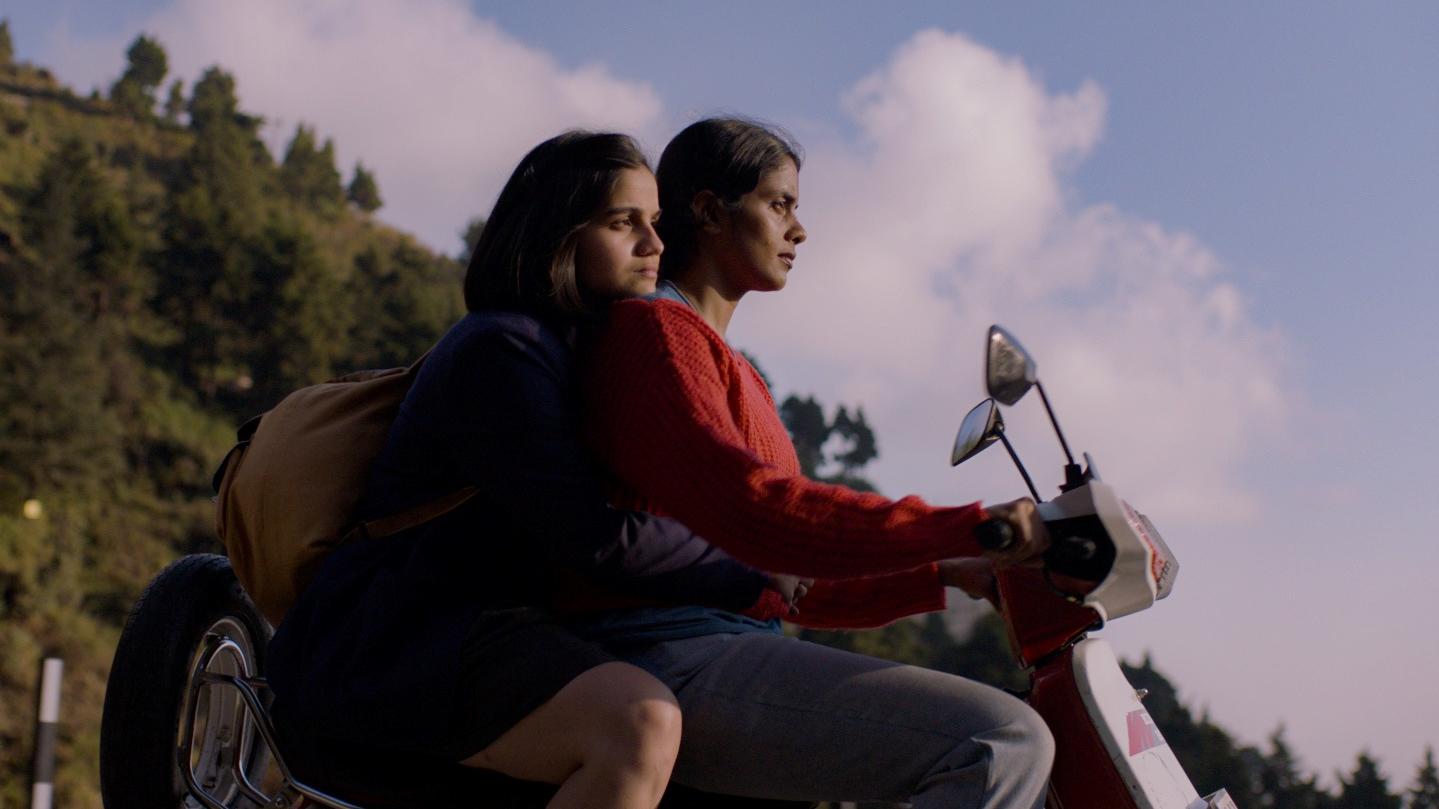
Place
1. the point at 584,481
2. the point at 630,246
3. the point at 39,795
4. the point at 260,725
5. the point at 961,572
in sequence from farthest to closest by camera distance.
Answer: the point at 39,795 < the point at 961,572 < the point at 630,246 < the point at 260,725 < the point at 584,481

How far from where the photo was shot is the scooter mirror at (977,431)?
8.35 ft

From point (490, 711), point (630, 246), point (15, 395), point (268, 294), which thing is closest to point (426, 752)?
point (490, 711)

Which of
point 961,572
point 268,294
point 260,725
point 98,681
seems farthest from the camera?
point 268,294

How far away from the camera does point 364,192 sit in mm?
134125

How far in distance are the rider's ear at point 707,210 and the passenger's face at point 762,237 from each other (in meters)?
0.01

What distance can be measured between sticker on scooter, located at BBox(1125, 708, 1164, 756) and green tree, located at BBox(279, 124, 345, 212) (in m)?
123

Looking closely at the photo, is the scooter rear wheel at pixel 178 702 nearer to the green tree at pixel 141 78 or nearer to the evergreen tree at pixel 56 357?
the evergreen tree at pixel 56 357

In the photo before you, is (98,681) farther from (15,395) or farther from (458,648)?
(458,648)

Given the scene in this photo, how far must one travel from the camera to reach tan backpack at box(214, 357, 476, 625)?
92.6 inches

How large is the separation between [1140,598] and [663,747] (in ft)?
2.25

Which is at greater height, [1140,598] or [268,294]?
[268,294]

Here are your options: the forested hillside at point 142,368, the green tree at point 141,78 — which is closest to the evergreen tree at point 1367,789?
the forested hillside at point 142,368

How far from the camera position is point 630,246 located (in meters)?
2.57

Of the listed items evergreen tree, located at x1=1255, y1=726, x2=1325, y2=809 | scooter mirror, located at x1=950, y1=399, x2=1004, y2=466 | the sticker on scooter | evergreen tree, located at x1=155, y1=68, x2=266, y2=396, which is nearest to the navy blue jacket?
scooter mirror, located at x1=950, y1=399, x2=1004, y2=466
